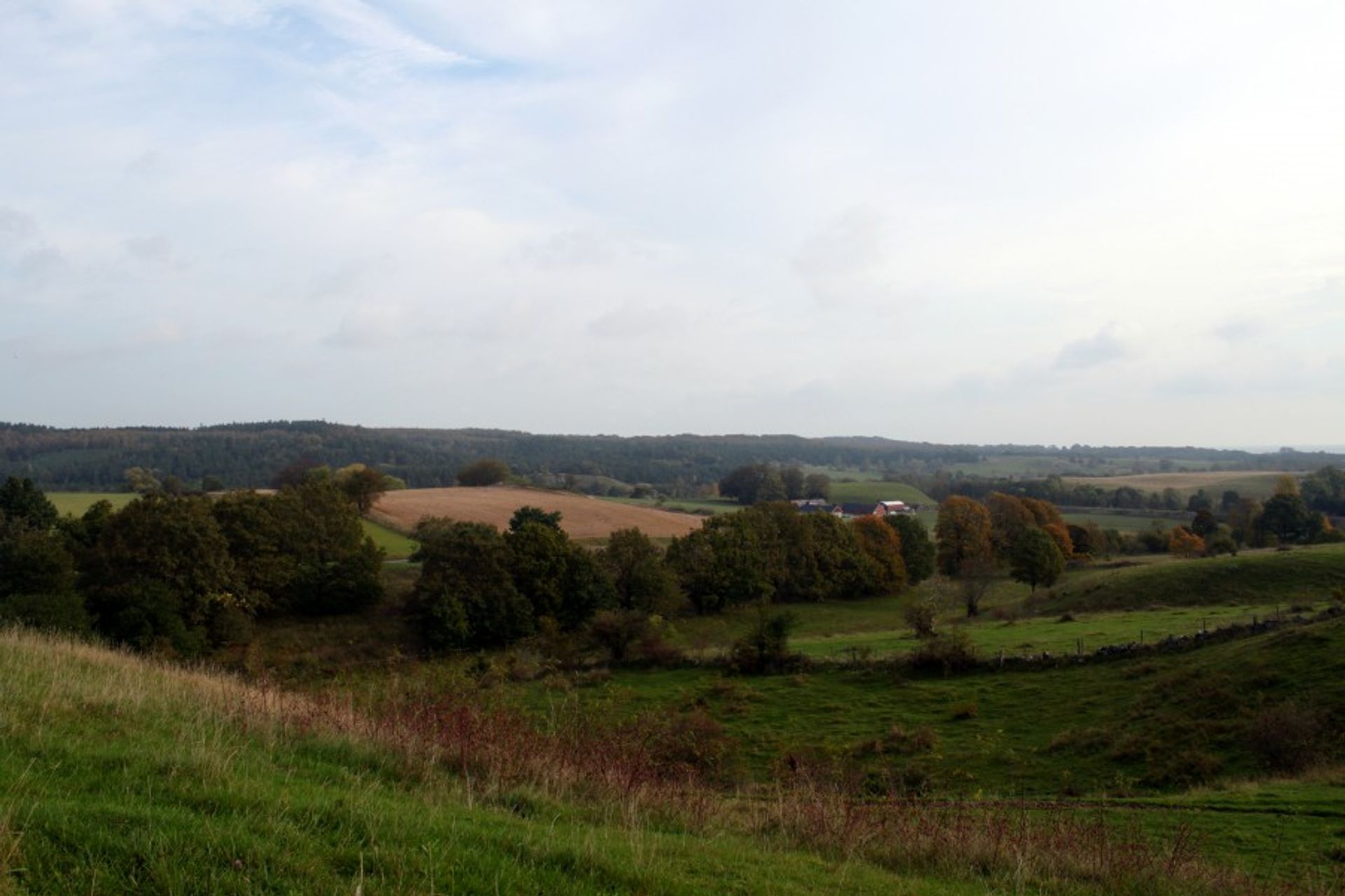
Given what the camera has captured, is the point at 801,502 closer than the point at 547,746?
No

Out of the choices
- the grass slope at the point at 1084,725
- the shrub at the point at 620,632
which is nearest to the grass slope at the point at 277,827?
the grass slope at the point at 1084,725

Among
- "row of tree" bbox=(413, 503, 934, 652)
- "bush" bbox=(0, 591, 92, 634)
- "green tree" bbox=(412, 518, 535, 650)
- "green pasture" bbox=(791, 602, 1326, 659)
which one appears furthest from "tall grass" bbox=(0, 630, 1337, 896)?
"green tree" bbox=(412, 518, 535, 650)

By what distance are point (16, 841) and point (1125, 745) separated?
2307 centimetres

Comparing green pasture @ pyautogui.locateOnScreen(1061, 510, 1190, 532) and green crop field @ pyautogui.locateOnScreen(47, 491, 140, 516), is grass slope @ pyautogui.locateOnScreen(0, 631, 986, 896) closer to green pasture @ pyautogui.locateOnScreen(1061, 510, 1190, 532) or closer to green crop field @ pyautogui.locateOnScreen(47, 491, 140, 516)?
green crop field @ pyautogui.locateOnScreen(47, 491, 140, 516)

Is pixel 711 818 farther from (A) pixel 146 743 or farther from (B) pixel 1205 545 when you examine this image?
(B) pixel 1205 545

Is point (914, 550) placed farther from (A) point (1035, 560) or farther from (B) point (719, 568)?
(B) point (719, 568)

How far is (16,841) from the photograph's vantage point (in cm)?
452

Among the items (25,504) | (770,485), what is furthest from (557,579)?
(770,485)

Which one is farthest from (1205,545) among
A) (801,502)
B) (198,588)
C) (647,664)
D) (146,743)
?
(146,743)

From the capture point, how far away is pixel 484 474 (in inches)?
4392

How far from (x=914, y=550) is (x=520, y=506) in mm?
37547

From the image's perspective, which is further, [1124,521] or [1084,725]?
[1124,521]

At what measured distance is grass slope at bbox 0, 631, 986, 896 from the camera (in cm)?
482

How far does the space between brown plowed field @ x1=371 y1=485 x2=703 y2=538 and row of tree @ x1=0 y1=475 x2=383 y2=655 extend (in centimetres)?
1785
